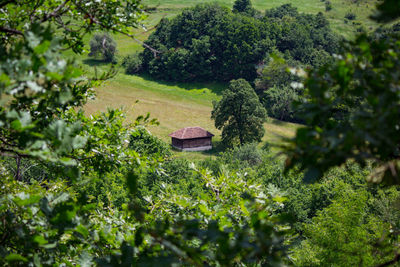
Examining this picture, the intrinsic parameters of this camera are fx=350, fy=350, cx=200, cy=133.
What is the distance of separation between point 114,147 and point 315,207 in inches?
889

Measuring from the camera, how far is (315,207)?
25.0 metres

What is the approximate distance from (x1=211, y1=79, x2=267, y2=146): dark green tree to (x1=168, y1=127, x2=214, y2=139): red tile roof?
11.9 feet

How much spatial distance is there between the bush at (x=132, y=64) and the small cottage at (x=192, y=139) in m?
27.0

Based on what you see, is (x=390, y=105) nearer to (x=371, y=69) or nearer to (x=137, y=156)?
(x=371, y=69)

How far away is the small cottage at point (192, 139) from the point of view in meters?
47.4

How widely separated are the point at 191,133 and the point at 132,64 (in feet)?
94.2

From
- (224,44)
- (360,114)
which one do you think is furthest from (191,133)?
(360,114)

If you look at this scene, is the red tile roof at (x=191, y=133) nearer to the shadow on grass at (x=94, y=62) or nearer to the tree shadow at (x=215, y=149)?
the tree shadow at (x=215, y=149)

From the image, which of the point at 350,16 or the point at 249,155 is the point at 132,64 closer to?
the point at 249,155

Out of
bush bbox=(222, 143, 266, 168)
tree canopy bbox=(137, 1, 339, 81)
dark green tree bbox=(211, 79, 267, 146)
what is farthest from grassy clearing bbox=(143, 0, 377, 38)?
bush bbox=(222, 143, 266, 168)

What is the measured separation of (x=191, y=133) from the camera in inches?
1868

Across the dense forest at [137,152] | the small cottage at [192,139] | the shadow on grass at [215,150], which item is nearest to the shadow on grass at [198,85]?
Answer: the small cottage at [192,139]

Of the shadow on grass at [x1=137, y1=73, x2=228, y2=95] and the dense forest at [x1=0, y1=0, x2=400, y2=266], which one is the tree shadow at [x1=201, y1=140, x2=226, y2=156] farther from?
the dense forest at [x1=0, y1=0, x2=400, y2=266]

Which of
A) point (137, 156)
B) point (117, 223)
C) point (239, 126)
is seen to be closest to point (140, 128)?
point (137, 156)
